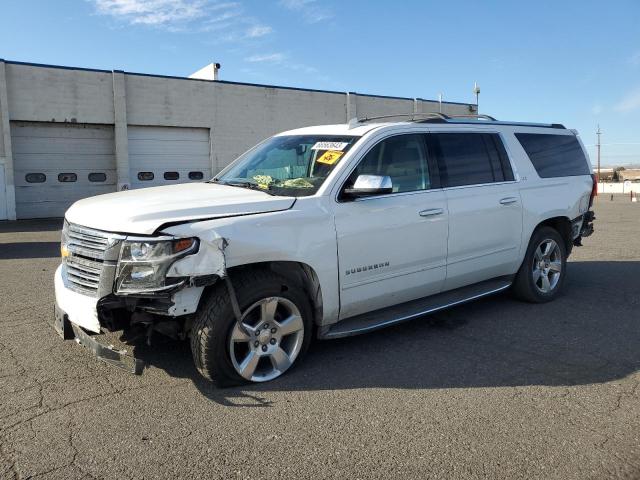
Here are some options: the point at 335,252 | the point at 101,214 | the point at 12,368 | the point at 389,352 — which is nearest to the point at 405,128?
the point at 335,252

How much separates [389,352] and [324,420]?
4.39ft

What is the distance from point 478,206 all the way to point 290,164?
189 cm

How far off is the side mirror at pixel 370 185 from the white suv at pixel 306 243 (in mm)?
16

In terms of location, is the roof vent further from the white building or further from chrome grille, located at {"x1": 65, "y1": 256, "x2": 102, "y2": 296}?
chrome grille, located at {"x1": 65, "y1": 256, "x2": 102, "y2": 296}

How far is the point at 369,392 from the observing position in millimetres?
3836

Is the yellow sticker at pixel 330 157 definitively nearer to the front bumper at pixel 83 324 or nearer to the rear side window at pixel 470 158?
the rear side window at pixel 470 158

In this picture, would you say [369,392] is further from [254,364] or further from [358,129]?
[358,129]

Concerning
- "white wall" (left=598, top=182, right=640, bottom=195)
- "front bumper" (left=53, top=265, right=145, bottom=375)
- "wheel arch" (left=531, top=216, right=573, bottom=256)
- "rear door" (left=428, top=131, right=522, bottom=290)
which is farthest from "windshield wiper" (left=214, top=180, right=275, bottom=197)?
"white wall" (left=598, top=182, right=640, bottom=195)

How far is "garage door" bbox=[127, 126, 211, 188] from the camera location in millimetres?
22578

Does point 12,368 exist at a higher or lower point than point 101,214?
lower

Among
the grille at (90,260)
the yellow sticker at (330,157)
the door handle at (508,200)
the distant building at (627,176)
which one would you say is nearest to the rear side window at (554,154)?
the door handle at (508,200)

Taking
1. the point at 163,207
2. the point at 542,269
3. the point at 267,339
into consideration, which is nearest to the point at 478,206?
the point at 542,269

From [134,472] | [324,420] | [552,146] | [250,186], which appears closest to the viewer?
[134,472]

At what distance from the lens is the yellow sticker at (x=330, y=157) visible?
14.7ft
